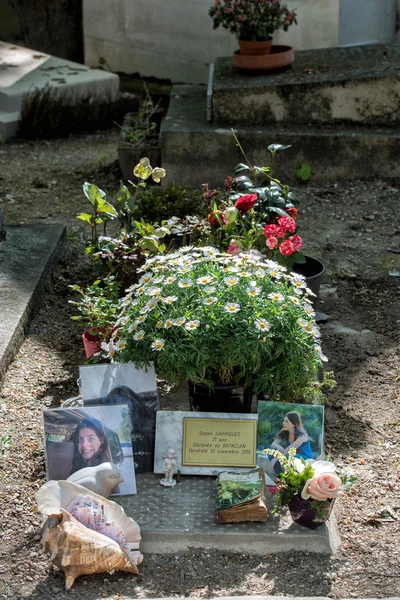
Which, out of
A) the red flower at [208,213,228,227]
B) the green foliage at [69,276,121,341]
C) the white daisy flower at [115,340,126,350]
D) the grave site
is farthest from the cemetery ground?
the red flower at [208,213,228,227]

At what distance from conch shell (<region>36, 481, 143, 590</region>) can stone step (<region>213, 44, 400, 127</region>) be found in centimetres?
499

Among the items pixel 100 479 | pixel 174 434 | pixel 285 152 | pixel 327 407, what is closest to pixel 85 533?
pixel 100 479

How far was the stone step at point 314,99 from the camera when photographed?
7289mm

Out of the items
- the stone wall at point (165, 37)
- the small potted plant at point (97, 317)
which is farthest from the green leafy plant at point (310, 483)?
the stone wall at point (165, 37)

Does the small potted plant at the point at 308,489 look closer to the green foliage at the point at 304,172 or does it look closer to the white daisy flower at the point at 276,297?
the white daisy flower at the point at 276,297

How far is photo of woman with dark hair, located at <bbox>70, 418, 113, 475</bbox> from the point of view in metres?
3.30

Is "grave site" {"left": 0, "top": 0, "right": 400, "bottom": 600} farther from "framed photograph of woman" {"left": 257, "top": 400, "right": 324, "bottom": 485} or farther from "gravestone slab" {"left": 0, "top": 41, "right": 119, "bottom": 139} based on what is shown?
"gravestone slab" {"left": 0, "top": 41, "right": 119, "bottom": 139}

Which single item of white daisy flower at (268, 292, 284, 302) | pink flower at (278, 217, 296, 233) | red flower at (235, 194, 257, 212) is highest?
red flower at (235, 194, 257, 212)

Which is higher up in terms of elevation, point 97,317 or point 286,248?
point 286,248

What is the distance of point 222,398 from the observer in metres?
3.55

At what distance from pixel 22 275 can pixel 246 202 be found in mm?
1524

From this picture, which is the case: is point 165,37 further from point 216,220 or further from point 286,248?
point 286,248

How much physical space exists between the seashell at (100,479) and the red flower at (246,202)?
68.0 inches

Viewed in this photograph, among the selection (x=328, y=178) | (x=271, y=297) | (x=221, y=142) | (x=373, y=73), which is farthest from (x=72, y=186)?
(x=271, y=297)
